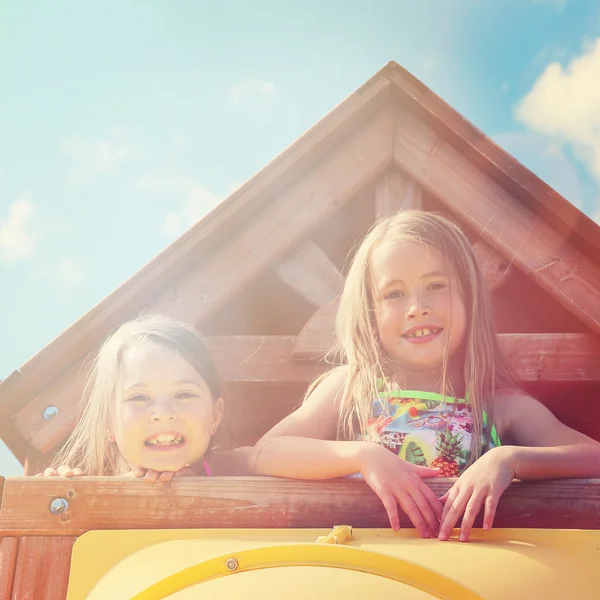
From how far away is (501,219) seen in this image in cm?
289

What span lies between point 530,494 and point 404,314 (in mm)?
877

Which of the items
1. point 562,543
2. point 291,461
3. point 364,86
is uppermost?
point 364,86

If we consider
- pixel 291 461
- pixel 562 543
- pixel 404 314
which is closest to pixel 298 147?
pixel 404 314

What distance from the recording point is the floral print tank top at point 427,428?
219 cm

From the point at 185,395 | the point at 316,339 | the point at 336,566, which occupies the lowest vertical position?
the point at 336,566

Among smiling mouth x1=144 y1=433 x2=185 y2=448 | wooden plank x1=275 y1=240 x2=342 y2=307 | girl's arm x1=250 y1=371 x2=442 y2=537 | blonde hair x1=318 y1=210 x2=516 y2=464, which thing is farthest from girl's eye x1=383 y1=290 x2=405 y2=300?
smiling mouth x1=144 y1=433 x2=185 y2=448

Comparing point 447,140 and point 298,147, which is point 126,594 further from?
point 447,140

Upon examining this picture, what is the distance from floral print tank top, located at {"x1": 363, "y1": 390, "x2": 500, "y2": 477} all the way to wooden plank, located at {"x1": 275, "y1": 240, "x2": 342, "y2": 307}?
2.51ft

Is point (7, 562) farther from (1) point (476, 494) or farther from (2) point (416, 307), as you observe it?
(2) point (416, 307)

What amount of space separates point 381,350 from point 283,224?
30.7 inches

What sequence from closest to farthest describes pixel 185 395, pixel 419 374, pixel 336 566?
pixel 336 566 < pixel 185 395 < pixel 419 374

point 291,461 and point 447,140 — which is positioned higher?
point 447,140

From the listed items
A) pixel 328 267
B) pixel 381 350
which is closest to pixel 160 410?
pixel 381 350

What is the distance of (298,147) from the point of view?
9.73 feet
